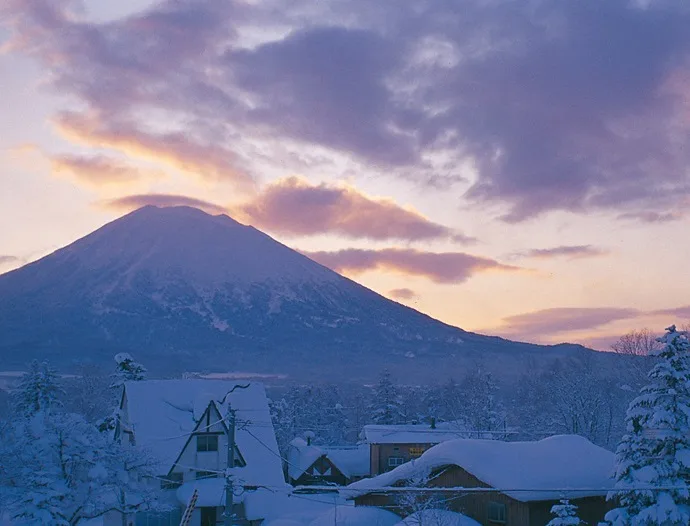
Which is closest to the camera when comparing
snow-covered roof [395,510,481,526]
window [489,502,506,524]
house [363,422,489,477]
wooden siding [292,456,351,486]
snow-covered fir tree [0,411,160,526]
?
snow-covered fir tree [0,411,160,526]

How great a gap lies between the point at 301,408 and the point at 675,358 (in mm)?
99198

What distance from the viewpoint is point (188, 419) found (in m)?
51.9

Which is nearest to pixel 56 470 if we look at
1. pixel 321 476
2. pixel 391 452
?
pixel 391 452

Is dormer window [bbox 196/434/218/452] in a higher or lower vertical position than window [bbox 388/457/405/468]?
higher

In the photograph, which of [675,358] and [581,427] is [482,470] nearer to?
[675,358]

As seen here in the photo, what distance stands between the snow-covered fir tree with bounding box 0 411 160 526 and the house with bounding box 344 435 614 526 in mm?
10616

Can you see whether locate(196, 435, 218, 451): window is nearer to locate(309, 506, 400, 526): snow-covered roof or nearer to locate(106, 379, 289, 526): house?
locate(106, 379, 289, 526): house

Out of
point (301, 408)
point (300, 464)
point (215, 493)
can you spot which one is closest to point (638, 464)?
point (215, 493)

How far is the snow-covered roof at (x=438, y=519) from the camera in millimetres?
30631

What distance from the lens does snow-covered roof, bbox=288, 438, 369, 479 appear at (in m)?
76.1

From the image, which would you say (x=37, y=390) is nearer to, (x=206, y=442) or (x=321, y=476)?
(x=321, y=476)

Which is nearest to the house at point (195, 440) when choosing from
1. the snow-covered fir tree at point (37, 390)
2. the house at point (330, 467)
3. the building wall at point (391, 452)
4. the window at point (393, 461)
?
the snow-covered fir tree at point (37, 390)

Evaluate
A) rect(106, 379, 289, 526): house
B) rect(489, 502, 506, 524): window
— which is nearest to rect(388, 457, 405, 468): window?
rect(106, 379, 289, 526): house

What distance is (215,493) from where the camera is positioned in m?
46.2
